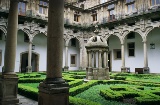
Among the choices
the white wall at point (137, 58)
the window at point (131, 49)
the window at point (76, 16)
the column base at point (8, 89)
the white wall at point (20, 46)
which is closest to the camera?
the column base at point (8, 89)

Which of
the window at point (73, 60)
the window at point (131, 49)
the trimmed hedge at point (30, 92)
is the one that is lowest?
the trimmed hedge at point (30, 92)

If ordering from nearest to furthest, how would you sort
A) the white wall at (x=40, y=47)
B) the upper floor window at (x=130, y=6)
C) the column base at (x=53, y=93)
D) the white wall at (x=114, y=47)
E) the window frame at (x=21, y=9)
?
the column base at (x=53, y=93) < the window frame at (x=21, y=9) < the upper floor window at (x=130, y=6) < the white wall at (x=40, y=47) < the white wall at (x=114, y=47)

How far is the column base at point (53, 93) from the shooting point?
3.78 meters

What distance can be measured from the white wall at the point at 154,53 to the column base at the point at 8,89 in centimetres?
1947

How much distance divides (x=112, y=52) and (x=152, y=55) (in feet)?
20.5

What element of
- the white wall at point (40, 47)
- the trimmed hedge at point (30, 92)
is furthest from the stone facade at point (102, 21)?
the trimmed hedge at point (30, 92)

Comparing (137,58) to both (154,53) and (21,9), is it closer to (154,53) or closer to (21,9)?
(154,53)

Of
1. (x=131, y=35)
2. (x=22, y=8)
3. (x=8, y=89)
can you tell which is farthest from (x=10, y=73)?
(x=131, y=35)

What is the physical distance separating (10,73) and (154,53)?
788 inches

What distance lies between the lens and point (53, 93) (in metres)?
3.79

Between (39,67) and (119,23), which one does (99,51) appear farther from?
(39,67)

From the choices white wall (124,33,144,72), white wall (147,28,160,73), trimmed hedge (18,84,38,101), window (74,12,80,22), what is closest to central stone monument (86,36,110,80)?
trimmed hedge (18,84,38,101)

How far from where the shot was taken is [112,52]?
26594 mm

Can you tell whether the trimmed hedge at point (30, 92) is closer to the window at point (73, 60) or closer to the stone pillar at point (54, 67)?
the stone pillar at point (54, 67)
